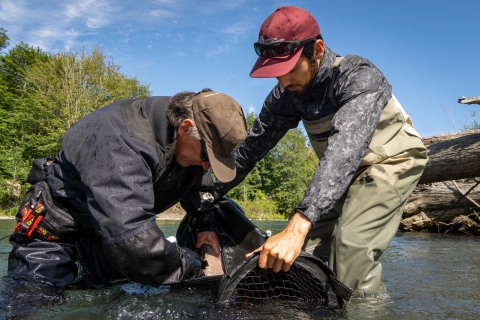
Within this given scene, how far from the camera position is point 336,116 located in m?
2.85

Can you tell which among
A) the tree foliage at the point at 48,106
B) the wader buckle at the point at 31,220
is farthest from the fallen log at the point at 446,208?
the tree foliage at the point at 48,106

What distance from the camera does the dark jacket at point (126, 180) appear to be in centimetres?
236

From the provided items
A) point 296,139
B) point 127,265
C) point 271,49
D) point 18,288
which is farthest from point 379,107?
point 296,139

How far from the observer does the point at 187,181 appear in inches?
128

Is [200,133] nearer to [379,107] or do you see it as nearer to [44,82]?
[379,107]

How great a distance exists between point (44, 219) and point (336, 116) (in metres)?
2.01

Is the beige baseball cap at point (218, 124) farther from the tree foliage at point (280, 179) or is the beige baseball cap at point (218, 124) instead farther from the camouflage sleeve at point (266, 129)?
the tree foliage at point (280, 179)

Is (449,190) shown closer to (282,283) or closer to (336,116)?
(336,116)

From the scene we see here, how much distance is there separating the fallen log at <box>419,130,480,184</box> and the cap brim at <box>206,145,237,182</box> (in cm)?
567

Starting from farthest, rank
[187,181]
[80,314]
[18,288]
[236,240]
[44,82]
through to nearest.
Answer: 1. [44,82]
2. [236,240]
3. [187,181]
4. [18,288]
5. [80,314]

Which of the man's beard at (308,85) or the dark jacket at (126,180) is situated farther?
the man's beard at (308,85)

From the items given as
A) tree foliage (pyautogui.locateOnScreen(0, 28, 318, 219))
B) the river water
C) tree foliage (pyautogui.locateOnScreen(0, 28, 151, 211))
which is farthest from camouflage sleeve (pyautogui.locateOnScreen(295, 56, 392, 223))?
tree foliage (pyautogui.locateOnScreen(0, 28, 151, 211))

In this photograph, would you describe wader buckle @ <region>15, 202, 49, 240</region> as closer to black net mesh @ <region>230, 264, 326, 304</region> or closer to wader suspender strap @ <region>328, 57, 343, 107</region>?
black net mesh @ <region>230, 264, 326, 304</region>

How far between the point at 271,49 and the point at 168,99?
794mm
